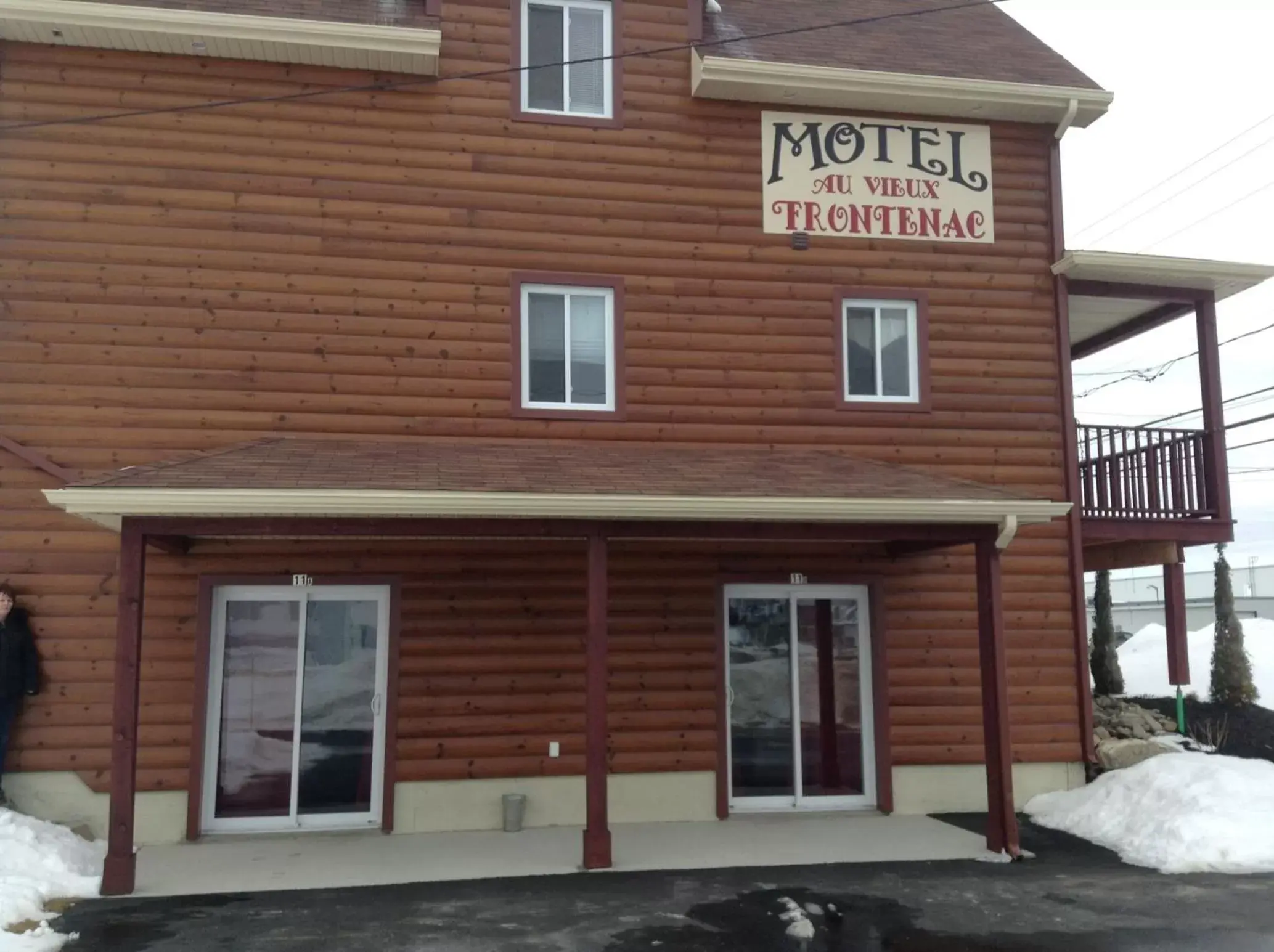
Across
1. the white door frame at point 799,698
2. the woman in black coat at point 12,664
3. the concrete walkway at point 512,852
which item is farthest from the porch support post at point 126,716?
the white door frame at point 799,698

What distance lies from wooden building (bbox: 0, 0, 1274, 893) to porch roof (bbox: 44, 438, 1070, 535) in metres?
0.06

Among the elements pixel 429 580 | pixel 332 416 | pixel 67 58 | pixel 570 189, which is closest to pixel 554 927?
pixel 429 580

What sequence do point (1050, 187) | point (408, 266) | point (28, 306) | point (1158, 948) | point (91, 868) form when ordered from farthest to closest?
1. point (1050, 187)
2. point (408, 266)
3. point (28, 306)
4. point (91, 868)
5. point (1158, 948)

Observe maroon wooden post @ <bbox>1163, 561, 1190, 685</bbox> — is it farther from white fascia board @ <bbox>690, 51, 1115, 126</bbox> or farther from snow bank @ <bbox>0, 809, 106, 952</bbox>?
snow bank @ <bbox>0, 809, 106, 952</bbox>

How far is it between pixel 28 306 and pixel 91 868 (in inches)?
181

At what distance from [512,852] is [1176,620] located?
24.8 feet

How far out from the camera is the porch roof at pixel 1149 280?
1036cm

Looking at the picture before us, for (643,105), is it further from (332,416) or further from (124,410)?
(124,410)

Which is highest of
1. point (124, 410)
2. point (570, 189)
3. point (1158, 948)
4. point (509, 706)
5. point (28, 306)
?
point (570, 189)

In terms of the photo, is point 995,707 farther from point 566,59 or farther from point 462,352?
point 566,59

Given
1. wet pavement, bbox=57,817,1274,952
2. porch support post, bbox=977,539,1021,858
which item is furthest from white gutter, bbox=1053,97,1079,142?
wet pavement, bbox=57,817,1274,952

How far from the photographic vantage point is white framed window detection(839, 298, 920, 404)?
1026 cm

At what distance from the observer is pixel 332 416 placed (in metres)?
9.22

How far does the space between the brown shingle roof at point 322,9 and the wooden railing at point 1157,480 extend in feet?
26.2
